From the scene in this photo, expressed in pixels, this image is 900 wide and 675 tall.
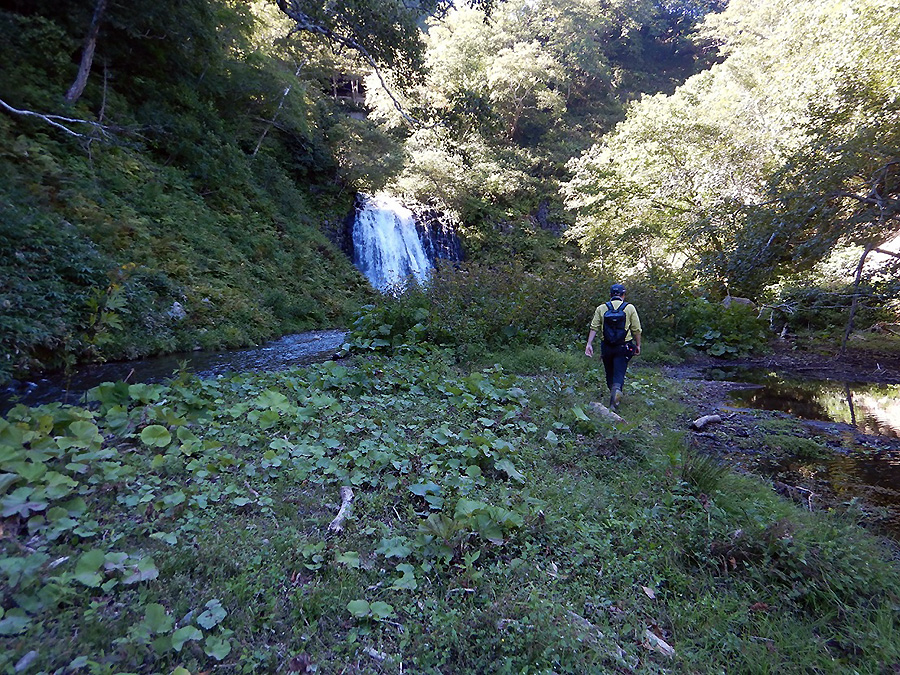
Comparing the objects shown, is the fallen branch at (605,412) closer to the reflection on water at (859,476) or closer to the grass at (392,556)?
the grass at (392,556)

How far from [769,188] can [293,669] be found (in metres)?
12.9

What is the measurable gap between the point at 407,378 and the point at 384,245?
15935mm

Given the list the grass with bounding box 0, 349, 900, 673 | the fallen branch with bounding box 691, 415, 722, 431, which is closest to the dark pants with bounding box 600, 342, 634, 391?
the fallen branch with bounding box 691, 415, 722, 431

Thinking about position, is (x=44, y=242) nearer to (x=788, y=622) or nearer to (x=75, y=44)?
(x=75, y=44)

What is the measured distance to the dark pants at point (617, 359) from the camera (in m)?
6.40

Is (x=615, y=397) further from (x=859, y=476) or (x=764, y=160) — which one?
(x=764, y=160)

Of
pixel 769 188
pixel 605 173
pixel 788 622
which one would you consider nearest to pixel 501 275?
pixel 769 188

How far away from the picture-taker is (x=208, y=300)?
34.1 feet

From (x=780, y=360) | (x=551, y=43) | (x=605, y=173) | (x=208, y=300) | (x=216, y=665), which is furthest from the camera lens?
(x=551, y=43)

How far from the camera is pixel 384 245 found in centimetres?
2098

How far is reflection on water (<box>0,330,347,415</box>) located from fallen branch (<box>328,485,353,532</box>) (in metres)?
2.27

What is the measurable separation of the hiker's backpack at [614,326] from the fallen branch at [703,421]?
144cm

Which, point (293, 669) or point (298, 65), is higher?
point (298, 65)

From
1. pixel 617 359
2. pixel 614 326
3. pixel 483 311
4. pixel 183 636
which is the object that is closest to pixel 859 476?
pixel 617 359
